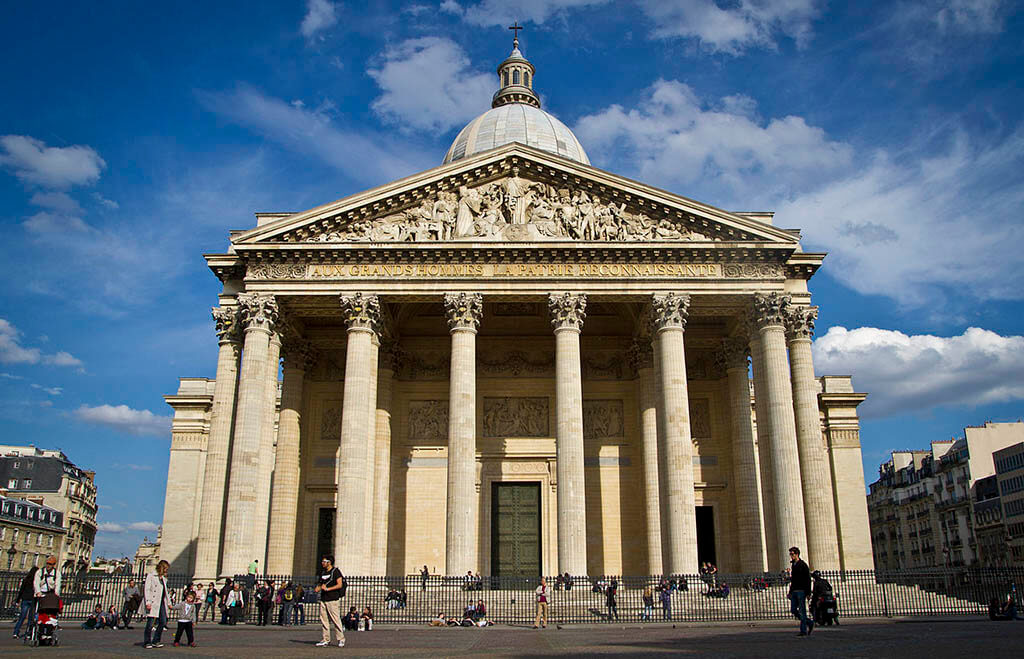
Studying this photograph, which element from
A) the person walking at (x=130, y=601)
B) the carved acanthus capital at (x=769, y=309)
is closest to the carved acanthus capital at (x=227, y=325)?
the person walking at (x=130, y=601)

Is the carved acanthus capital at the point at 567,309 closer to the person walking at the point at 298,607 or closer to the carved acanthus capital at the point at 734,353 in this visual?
the carved acanthus capital at the point at 734,353

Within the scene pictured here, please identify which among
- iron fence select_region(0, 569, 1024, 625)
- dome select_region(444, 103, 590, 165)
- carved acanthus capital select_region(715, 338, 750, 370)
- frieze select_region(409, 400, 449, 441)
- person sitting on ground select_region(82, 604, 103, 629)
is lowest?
person sitting on ground select_region(82, 604, 103, 629)

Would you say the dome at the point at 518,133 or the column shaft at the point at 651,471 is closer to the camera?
the column shaft at the point at 651,471

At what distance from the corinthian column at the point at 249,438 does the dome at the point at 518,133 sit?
24.8 meters

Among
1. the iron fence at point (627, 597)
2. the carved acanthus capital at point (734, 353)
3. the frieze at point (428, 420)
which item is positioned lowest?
the iron fence at point (627, 597)

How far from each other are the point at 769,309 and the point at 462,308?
10417mm

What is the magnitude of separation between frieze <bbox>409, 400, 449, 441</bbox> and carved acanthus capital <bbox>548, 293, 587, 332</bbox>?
7655mm

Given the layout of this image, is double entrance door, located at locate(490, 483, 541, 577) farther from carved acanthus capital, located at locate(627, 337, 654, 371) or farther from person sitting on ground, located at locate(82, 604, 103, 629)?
person sitting on ground, located at locate(82, 604, 103, 629)

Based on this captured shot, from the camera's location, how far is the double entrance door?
31.7 m

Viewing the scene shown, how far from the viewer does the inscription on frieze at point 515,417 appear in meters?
33.4

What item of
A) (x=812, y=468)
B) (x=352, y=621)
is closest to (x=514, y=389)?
(x=812, y=468)

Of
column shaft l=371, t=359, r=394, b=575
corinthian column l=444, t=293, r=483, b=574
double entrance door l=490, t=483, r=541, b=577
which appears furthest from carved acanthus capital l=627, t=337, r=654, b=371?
column shaft l=371, t=359, r=394, b=575

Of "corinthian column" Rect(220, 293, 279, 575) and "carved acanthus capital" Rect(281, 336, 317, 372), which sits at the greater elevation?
"carved acanthus capital" Rect(281, 336, 317, 372)

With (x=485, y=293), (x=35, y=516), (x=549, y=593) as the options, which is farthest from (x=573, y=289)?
(x=35, y=516)
